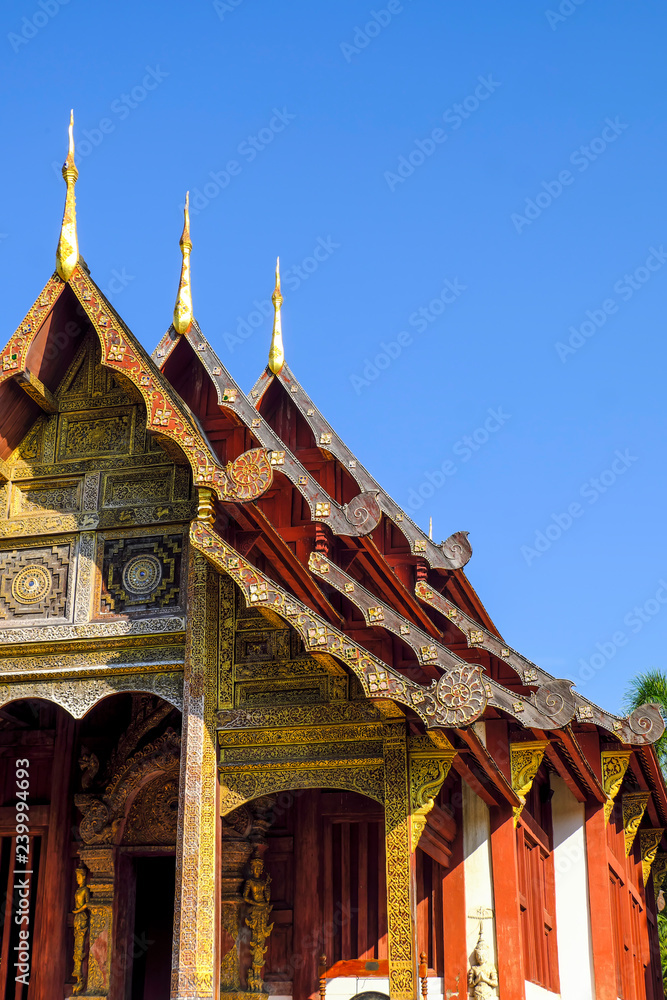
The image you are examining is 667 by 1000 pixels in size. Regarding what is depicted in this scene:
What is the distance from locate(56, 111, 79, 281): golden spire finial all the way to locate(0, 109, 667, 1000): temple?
29 millimetres

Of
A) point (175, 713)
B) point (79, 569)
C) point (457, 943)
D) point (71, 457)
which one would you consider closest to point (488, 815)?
point (457, 943)

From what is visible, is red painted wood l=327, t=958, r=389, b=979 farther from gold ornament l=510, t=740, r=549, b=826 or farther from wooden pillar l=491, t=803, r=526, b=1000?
gold ornament l=510, t=740, r=549, b=826

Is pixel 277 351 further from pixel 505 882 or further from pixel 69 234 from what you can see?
pixel 505 882

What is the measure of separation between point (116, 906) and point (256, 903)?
1.47 m

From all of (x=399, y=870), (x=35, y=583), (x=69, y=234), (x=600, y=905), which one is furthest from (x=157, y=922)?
(x=69, y=234)

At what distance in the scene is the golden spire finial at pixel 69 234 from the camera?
10688 mm

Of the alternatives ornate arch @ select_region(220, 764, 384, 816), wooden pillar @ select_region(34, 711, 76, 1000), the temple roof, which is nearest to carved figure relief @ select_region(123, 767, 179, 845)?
wooden pillar @ select_region(34, 711, 76, 1000)

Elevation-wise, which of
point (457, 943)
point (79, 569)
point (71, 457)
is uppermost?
point (71, 457)

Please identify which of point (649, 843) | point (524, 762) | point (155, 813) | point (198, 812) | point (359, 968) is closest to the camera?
point (198, 812)

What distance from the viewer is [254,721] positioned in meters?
9.85

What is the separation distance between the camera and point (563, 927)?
1272 cm

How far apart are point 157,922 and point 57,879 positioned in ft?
13.2

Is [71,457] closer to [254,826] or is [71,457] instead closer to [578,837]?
[254,826]

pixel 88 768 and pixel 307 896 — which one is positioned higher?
pixel 88 768
